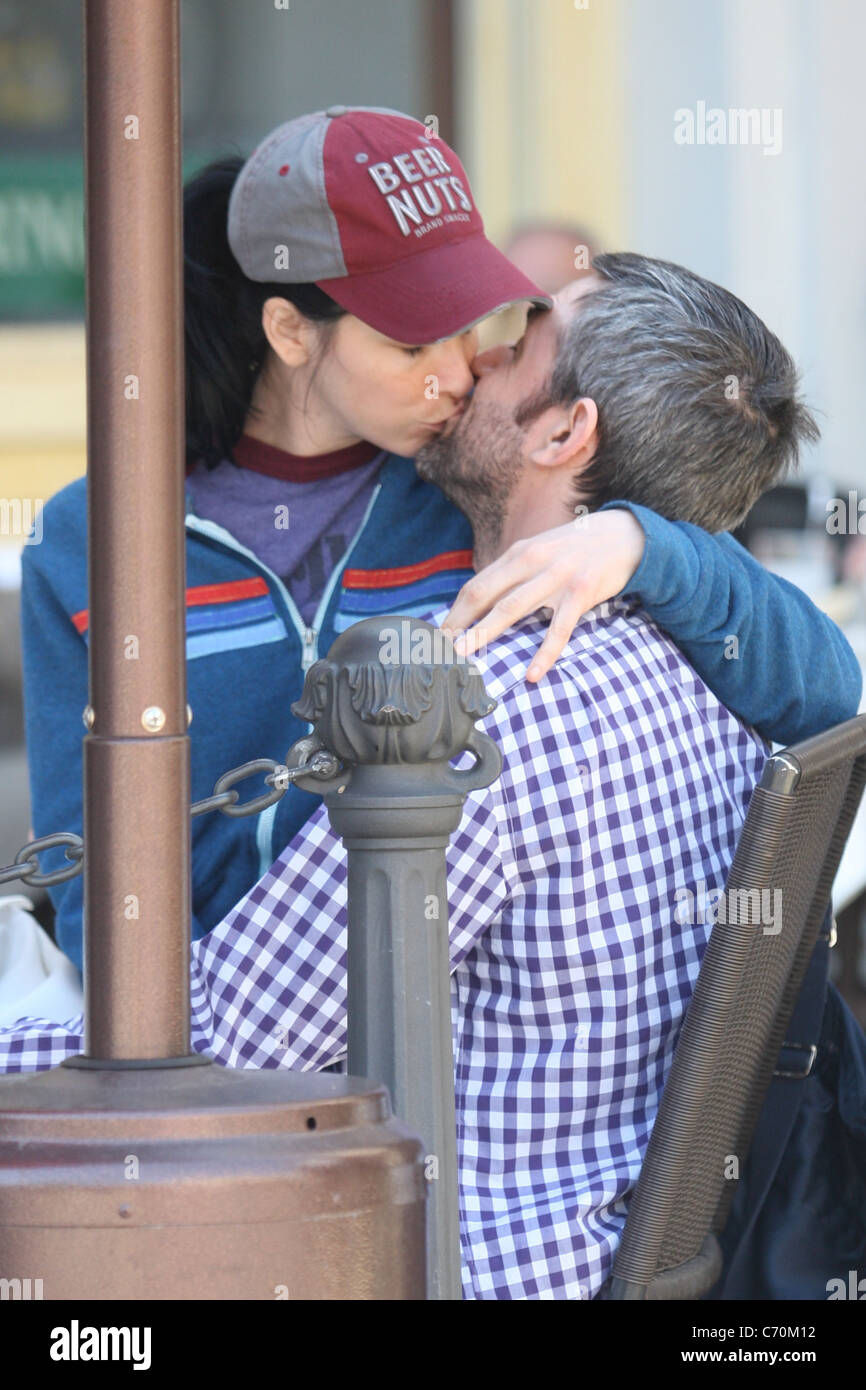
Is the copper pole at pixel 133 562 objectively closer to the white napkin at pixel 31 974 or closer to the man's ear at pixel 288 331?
the white napkin at pixel 31 974

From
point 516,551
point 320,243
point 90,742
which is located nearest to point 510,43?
point 320,243

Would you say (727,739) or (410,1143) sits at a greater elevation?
(727,739)

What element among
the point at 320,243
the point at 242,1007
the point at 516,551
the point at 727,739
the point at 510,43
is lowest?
the point at 242,1007

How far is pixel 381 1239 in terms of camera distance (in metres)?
1.18

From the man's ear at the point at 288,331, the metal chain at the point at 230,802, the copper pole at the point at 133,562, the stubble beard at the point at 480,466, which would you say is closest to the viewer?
the copper pole at the point at 133,562

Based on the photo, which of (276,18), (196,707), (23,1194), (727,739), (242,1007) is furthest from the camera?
(276,18)

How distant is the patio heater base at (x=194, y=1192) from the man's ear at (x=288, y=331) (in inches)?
58.1

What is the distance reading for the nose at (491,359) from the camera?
7.61ft

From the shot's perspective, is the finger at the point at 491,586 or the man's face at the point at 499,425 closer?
the finger at the point at 491,586

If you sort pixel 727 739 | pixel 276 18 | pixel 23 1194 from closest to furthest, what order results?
pixel 23 1194 → pixel 727 739 → pixel 276 18

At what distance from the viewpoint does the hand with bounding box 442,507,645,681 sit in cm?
182

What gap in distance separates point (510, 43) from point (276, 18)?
982mm

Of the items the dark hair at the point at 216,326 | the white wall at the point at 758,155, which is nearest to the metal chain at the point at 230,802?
the dark hair at the point at 216,326

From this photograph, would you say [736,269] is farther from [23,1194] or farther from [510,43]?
[23,1194]
